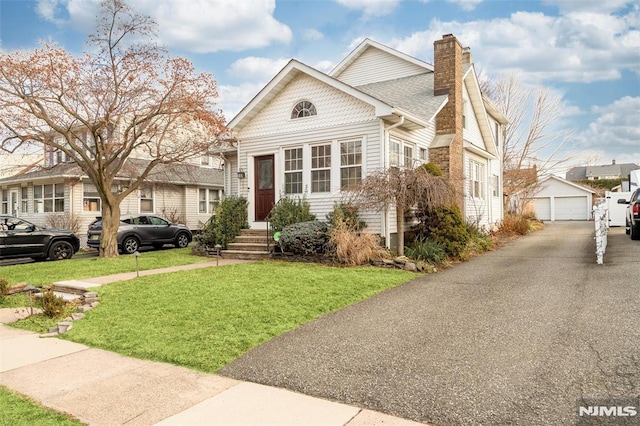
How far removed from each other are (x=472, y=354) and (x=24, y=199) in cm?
2584

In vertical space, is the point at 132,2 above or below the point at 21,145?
above

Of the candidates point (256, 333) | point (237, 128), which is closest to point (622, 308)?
point (256, 333)

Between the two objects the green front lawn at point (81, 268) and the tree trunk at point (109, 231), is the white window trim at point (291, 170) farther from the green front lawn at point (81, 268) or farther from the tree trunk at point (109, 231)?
the tree trunk at point (109, 231)

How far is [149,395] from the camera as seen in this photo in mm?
3902

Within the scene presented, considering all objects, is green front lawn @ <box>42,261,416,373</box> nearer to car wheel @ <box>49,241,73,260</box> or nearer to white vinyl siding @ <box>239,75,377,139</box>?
white vinyl siding @ <box>239,75,377,139</box>

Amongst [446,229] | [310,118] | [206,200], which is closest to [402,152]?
[446,229]

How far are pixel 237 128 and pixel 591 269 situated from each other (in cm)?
1110

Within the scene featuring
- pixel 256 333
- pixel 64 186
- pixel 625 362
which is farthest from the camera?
pixel 64 186

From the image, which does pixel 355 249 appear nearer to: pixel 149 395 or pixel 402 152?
pixel 402 152

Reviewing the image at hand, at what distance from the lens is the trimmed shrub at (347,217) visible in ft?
38.3

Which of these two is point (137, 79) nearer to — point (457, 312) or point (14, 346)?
point (14, 346)

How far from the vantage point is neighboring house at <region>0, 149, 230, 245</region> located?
20.6m

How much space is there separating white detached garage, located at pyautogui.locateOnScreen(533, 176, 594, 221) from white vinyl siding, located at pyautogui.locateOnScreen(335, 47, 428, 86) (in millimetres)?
22446

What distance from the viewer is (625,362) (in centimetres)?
418
